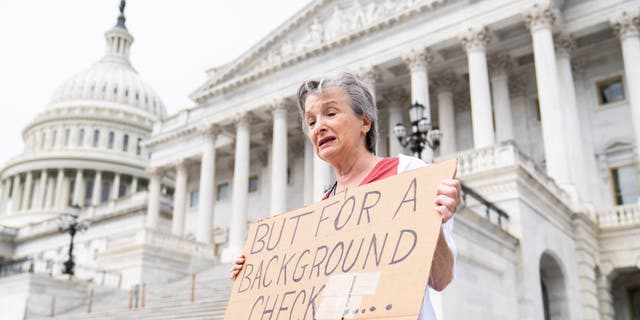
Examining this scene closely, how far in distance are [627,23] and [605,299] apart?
12.6 m

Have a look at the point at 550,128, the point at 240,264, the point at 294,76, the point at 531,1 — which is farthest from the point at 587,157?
the point at 240,264

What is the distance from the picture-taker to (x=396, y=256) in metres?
2.85

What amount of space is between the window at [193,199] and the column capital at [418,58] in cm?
2498

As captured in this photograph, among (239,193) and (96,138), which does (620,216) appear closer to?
(239,193)

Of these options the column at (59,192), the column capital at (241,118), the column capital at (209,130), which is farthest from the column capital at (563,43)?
the column at (59,192)

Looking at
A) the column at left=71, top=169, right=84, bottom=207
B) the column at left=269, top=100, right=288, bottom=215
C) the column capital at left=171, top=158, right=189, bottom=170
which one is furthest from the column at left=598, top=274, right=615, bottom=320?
the column at left=71, top=169, right=84, bottom=207

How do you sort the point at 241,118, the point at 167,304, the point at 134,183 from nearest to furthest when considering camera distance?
the point at 167,304, the point at 241,118, the point at 134,183

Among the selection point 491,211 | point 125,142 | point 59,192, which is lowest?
point 491,211

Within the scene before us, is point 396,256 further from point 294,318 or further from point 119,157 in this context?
point 119,157

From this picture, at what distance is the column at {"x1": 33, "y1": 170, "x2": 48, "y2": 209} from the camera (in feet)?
286

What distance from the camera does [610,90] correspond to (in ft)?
107

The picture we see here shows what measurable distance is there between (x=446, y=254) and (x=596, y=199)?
29809mm

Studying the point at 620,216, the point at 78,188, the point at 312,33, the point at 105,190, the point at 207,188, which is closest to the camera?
the point at 620,216

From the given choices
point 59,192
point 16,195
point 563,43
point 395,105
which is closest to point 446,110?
point 395,105
